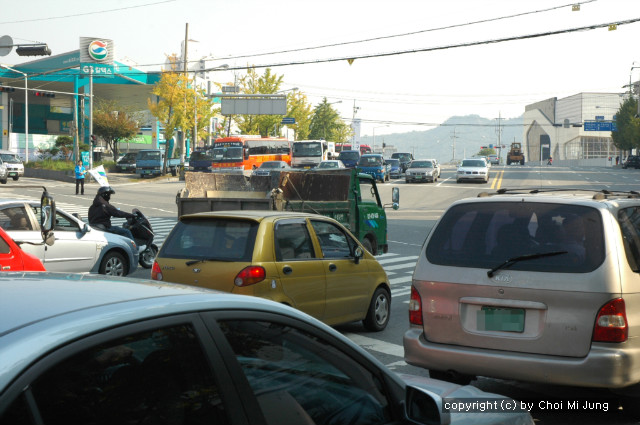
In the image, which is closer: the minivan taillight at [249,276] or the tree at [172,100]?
the minivan taillight at [249,276]

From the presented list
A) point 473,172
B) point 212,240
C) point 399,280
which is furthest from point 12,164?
point 212,240

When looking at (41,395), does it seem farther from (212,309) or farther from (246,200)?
(246,200)

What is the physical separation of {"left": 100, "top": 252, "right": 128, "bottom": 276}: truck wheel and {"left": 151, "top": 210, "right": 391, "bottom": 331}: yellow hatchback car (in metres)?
5.47

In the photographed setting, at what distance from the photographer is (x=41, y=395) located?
6.39ft

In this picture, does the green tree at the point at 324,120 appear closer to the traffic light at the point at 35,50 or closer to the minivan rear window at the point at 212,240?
the traffic light at the point at 35,50

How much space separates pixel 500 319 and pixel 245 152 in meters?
48.2

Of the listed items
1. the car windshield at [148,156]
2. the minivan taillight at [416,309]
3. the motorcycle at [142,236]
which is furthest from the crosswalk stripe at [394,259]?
the car windshield at [148,156]

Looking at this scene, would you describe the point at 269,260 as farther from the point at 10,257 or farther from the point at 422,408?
the point at 422,408

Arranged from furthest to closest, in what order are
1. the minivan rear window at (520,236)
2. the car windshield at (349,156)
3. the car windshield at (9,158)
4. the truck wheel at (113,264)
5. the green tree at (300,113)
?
the green tree at (300,113), the car windshield at (349,156), the car windshield at (9,158), the truck wheel at (113,264), the minivan rear window at (520,236)

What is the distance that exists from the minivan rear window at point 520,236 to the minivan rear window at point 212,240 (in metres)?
2.61

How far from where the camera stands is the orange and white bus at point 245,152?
5203cm

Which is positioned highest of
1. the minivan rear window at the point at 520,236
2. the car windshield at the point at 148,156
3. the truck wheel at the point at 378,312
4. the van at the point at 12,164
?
the car windshield at the point at 148,156

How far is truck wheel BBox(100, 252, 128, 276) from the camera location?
13.7 metres

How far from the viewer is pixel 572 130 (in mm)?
157375
